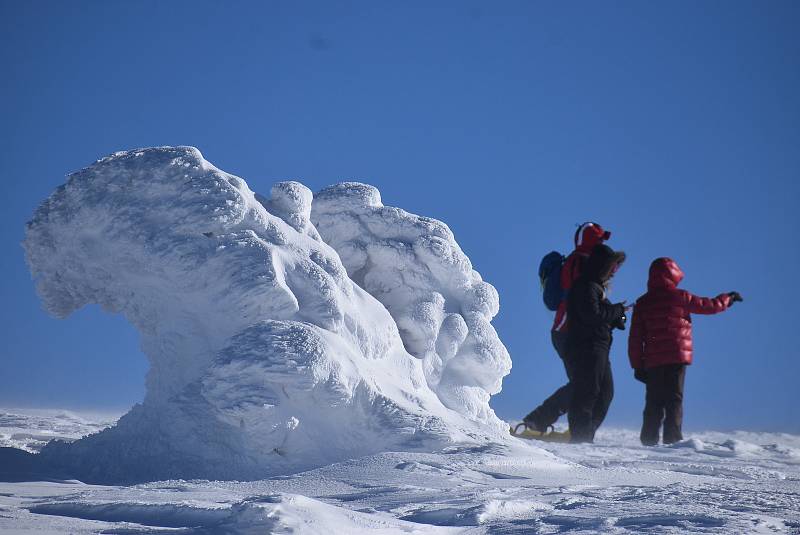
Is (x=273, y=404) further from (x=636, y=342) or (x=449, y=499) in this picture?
(x=636, y=342)

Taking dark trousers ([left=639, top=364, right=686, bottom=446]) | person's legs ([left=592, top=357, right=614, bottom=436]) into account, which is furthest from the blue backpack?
dark trousers ([left=639, top=364, right=686, bottom=446])

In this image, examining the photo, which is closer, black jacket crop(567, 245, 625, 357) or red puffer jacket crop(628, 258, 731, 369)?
black jacket crop(567, 245, 625, 357)

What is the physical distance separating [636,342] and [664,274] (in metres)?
0.82

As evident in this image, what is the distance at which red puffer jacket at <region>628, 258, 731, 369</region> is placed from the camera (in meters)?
8.60

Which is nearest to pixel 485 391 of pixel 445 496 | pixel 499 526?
pixel 445 496

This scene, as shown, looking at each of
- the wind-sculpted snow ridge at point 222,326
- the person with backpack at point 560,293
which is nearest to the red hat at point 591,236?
the person with backpack at point 560,293

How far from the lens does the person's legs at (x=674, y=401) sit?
28.2 feet

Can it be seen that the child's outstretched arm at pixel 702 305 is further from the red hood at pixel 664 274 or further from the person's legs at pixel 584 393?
the person's legs at pixel 584 393

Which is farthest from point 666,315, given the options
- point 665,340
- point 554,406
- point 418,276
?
point 418,276

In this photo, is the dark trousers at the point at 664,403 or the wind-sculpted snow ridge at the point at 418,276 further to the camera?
the dark trousers at the point at 664,403

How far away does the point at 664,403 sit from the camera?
8719mm

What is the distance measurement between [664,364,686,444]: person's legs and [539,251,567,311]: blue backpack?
143 centimetres

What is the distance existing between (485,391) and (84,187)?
14.6 feet

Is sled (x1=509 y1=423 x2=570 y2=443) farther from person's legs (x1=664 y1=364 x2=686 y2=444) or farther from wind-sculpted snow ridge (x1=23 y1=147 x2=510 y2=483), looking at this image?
wind-sculpted snow ridge (x1=23 y1=147 x2=510 y2=483)
